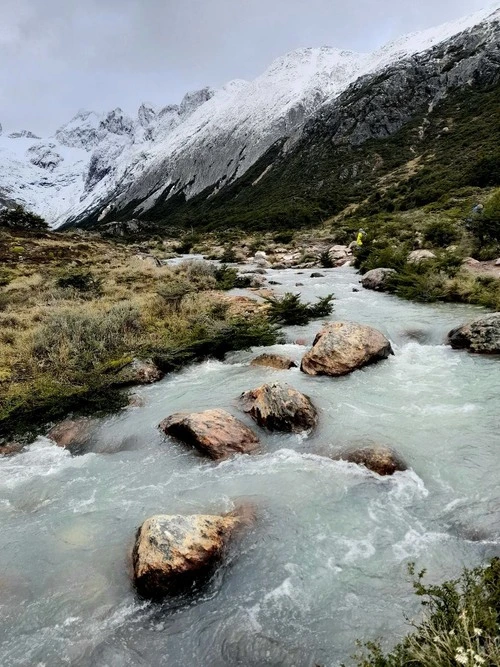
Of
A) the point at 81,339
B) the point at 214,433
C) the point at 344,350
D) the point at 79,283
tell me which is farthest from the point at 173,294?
the point at 214,433

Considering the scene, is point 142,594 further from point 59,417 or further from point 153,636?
point 59,417

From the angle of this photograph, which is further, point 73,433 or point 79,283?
point 79,283

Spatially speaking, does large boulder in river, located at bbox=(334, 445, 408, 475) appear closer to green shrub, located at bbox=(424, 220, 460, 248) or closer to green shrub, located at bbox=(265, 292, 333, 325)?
green shrub, located at bbox=(265, 292, 333, 325)

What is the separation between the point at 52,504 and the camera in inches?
260

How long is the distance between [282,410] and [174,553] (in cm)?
381

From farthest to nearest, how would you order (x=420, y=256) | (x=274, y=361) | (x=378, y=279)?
(x=420, y=256) → (x=378, y=279) → (x=274, y=361)

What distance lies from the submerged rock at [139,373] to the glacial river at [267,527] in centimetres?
149

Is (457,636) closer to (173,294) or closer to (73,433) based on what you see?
(73,433)

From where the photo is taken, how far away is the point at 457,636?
329cm

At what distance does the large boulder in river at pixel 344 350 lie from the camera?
418 inches

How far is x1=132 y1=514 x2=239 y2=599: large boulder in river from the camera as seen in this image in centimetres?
493

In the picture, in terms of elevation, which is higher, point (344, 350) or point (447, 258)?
point (447, 258)

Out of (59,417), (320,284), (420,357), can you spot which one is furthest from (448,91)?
(59,417)

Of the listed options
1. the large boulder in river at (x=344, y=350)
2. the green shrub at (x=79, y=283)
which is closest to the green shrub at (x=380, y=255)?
the large boulder in river at (x=344, y=350)
